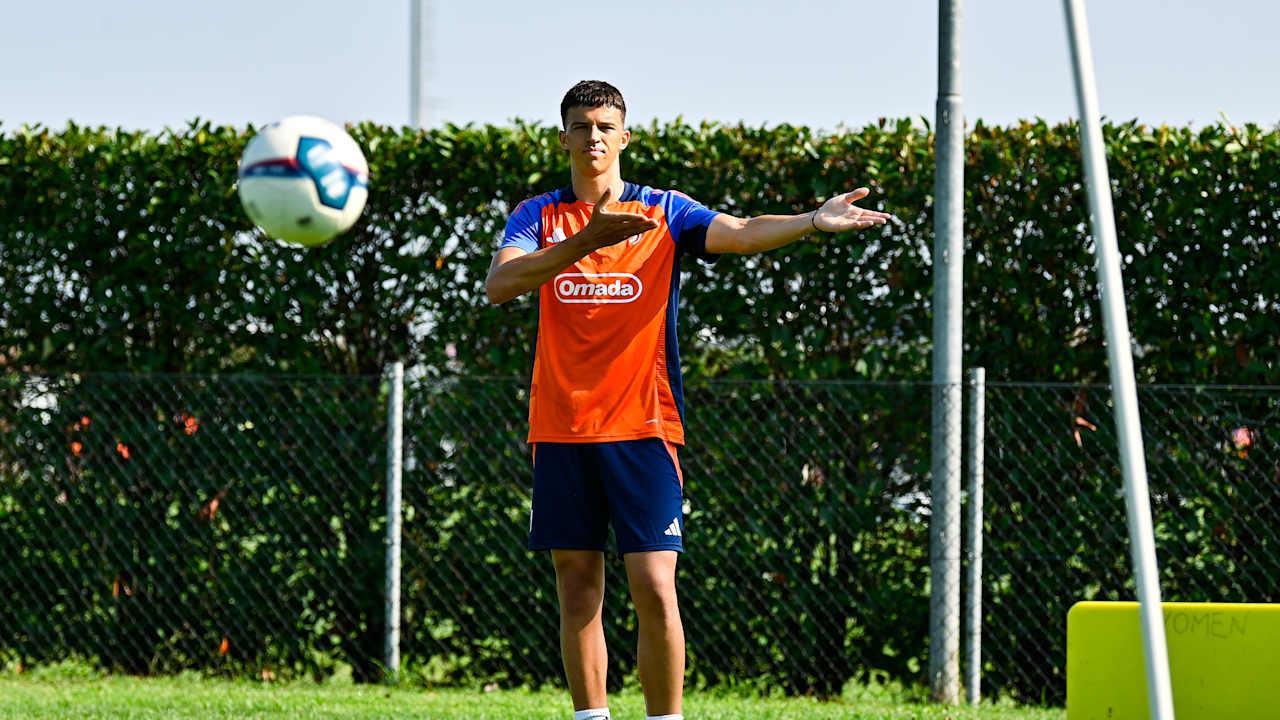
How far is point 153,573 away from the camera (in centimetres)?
635

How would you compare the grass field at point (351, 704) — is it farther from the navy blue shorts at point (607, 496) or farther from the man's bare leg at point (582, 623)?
the navy blue shorts at point (607, 496)

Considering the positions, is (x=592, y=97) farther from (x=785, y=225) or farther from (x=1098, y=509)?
(x=1098, y=509)

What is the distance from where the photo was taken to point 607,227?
3.24m

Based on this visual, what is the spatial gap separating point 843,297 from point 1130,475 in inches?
144

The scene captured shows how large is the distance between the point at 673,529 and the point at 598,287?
68 centimetres

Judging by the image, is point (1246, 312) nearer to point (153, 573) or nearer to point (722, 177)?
point (722, 177)

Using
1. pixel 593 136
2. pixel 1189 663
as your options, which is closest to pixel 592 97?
pixel 593 136

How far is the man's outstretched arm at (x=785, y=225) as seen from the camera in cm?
341

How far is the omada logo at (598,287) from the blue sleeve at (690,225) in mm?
205

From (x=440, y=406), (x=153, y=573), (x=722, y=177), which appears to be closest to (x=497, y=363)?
(x=440, y=406)

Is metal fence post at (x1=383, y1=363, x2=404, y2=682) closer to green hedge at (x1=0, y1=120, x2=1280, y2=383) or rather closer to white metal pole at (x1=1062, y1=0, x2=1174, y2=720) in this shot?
green hedge at (x1=0, y1=120, x2=1280, y2=383)

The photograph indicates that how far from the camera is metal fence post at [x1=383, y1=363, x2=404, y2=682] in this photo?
5988mm

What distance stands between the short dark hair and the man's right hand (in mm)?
445

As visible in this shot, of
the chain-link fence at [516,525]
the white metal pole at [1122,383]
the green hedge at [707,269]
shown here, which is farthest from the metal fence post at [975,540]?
the white metal pole at [1122,383]
